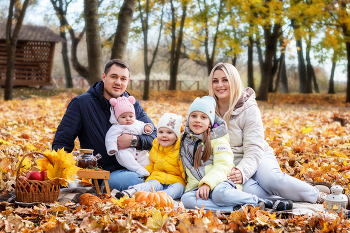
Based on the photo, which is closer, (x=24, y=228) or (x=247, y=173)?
(x=24, y=228)

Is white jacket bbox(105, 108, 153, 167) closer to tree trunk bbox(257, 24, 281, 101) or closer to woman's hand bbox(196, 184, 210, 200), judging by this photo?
woman's hand bbox(196, 184, 210, 200)

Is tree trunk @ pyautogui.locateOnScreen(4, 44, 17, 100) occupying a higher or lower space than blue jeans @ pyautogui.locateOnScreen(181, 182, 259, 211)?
higher

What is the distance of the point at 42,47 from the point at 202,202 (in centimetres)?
1927

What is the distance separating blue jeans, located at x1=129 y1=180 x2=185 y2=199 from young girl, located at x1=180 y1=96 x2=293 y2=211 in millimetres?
108

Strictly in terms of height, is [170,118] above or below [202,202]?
above

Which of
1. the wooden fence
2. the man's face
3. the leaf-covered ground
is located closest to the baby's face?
the man's face

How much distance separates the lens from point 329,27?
54.5 ft

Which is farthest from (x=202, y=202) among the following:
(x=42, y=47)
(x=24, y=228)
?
(x=42, y=47)

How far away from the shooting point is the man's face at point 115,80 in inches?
149

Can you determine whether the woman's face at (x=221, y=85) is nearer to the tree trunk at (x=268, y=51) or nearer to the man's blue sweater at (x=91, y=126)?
the man's blue sweater at (x=91, y=126)

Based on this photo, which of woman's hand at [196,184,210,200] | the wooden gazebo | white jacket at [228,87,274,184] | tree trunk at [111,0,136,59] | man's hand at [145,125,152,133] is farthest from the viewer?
the wooden gazebo

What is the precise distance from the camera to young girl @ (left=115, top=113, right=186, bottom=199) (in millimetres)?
3495

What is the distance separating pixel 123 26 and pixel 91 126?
22.4ft

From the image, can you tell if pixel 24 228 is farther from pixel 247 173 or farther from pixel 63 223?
pixel 247 173
